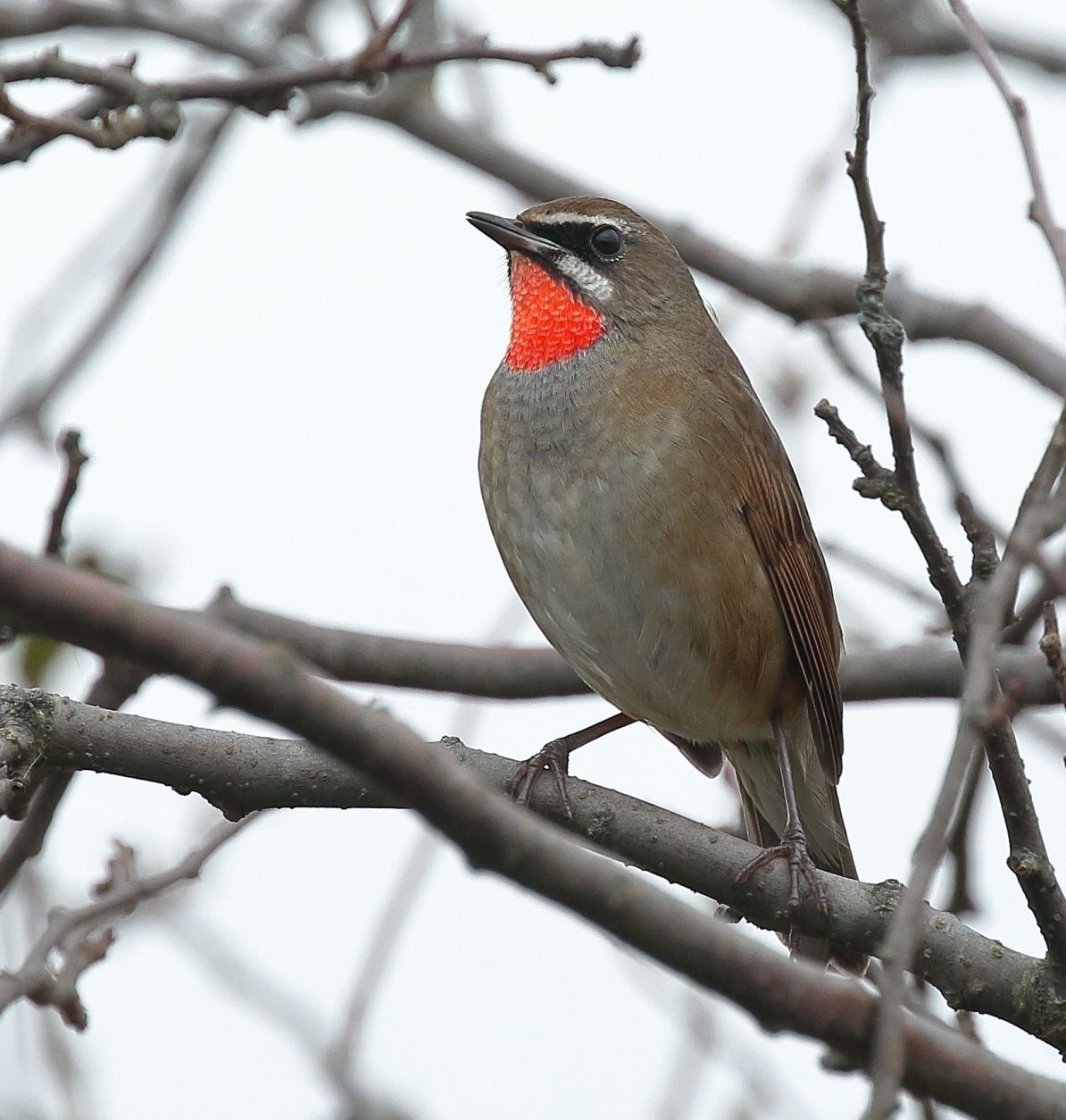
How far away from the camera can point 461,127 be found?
22.4 ft

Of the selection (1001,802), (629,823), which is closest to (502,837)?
(1001,802)

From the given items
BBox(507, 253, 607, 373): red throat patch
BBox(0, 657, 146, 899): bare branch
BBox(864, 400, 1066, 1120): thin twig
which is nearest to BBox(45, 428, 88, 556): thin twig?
Answer: BBox(0, 657, 146, 899): bare branch

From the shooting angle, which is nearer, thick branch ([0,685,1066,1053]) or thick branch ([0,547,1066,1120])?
thick branch ([0,547,1066,1120])

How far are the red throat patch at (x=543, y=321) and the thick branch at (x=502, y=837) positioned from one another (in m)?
3.56

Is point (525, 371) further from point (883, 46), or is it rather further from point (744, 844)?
point (883, 46)

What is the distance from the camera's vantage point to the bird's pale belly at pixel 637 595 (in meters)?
5.21

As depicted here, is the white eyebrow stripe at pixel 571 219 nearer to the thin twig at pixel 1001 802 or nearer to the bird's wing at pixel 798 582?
the bird's wing at pixel 798 582

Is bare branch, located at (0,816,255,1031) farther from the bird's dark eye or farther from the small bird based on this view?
the bird's dark eye

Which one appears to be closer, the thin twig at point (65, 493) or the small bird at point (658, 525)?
the thin twig at point (65, 493)

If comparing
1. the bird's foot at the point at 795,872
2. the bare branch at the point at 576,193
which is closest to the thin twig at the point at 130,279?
the bare branch at the point at 576,193

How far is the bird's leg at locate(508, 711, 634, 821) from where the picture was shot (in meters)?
4.57

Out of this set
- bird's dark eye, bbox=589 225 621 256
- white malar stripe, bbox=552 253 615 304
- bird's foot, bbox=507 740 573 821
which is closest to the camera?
bird's foot, bbox=507 740 573 821

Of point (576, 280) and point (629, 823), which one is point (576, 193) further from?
point (629, 823)

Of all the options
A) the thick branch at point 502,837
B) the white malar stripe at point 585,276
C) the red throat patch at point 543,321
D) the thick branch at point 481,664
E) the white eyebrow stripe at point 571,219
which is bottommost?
the thick branch at point 502,837
